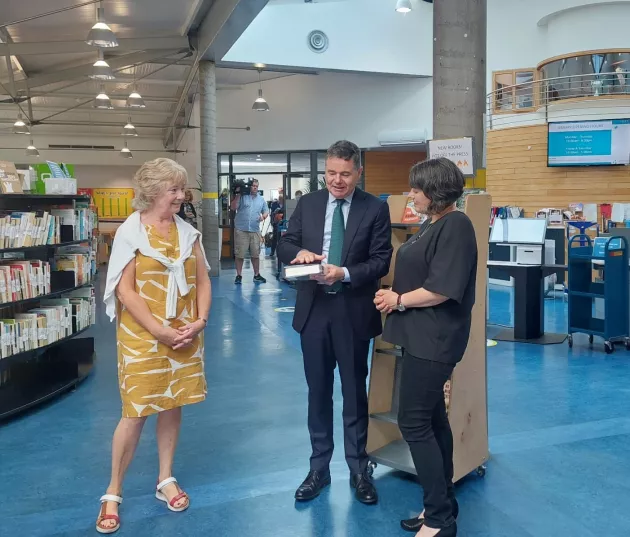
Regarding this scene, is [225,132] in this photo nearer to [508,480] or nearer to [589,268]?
[589,268]

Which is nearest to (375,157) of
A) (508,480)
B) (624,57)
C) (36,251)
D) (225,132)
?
(225,132)

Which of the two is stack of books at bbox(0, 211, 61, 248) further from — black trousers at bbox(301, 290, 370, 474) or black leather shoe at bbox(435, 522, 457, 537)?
A: black leather shoe at bbox(435, 522, 457, 537)

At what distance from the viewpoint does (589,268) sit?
245 inches

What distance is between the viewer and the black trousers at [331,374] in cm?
278

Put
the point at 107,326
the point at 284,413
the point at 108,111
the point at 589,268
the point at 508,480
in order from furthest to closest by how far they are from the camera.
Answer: the point at 108,111
the point at 107,326
the point at 589,268
the point at 284,413
the point at 508,480

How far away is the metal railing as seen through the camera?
1198 centimetres

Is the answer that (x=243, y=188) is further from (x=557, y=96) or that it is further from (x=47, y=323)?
(x=557, y=96)

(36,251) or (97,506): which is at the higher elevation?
(36,251)

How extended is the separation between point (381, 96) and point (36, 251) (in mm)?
12813

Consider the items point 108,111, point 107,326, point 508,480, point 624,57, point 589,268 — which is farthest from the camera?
point 108,111

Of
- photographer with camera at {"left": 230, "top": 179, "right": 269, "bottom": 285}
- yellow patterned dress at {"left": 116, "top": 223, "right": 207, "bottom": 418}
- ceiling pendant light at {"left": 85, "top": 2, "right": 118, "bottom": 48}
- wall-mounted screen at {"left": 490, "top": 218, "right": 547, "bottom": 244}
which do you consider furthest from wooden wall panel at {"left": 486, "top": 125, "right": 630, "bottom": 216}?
yellow patterned dress at {"left": 116, "top": 223, "right": 207, "bottom": 418}

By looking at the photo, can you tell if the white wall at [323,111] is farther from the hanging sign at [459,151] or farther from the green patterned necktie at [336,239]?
the green patterned necktie at [336,239]

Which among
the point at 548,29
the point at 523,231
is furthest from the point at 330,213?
the point at 548,29

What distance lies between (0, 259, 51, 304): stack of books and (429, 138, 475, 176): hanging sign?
2.73 metres
